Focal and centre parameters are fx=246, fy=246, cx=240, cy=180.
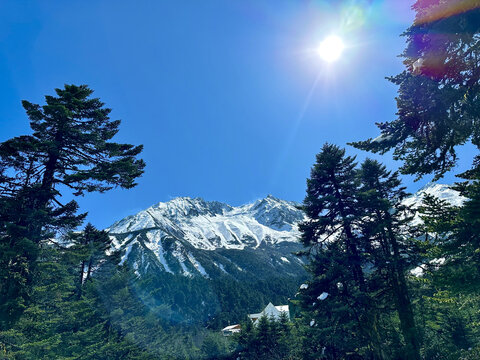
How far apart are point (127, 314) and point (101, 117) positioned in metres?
22.3

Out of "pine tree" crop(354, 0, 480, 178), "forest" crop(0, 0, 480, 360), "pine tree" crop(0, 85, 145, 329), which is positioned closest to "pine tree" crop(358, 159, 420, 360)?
"forest" crop(0, 0, 480, 360)

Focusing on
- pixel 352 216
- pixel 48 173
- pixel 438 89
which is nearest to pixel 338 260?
pixel 352 216

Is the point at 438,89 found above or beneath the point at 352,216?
above

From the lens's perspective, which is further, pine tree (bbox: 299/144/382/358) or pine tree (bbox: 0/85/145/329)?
pine tree (bbox: 299/144/382/358)

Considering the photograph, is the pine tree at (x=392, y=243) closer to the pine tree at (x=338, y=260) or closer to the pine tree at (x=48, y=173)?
the pine tree at (x=338, y=260)

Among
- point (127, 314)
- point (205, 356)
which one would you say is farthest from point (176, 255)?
point (127, 314)

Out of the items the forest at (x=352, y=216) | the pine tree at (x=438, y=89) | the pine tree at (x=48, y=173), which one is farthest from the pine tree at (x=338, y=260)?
the pine tree at (x=48, y=173)

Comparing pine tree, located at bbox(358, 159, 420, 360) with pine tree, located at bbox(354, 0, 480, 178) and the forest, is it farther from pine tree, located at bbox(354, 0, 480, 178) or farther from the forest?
pine tree, located at bbox(354, 0, 480, 178)

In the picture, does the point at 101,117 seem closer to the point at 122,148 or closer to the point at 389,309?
the point at 122,148

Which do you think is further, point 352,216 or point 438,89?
point 352,216

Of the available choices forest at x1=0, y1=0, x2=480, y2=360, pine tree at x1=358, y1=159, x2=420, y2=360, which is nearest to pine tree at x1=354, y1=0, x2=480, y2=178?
forest at x1=0, y1=0, x2=480, y2=360

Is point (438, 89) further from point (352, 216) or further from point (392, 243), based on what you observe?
point (392, 243)

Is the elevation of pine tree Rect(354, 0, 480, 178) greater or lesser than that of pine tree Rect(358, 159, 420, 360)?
greater

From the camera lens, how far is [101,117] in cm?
1143
